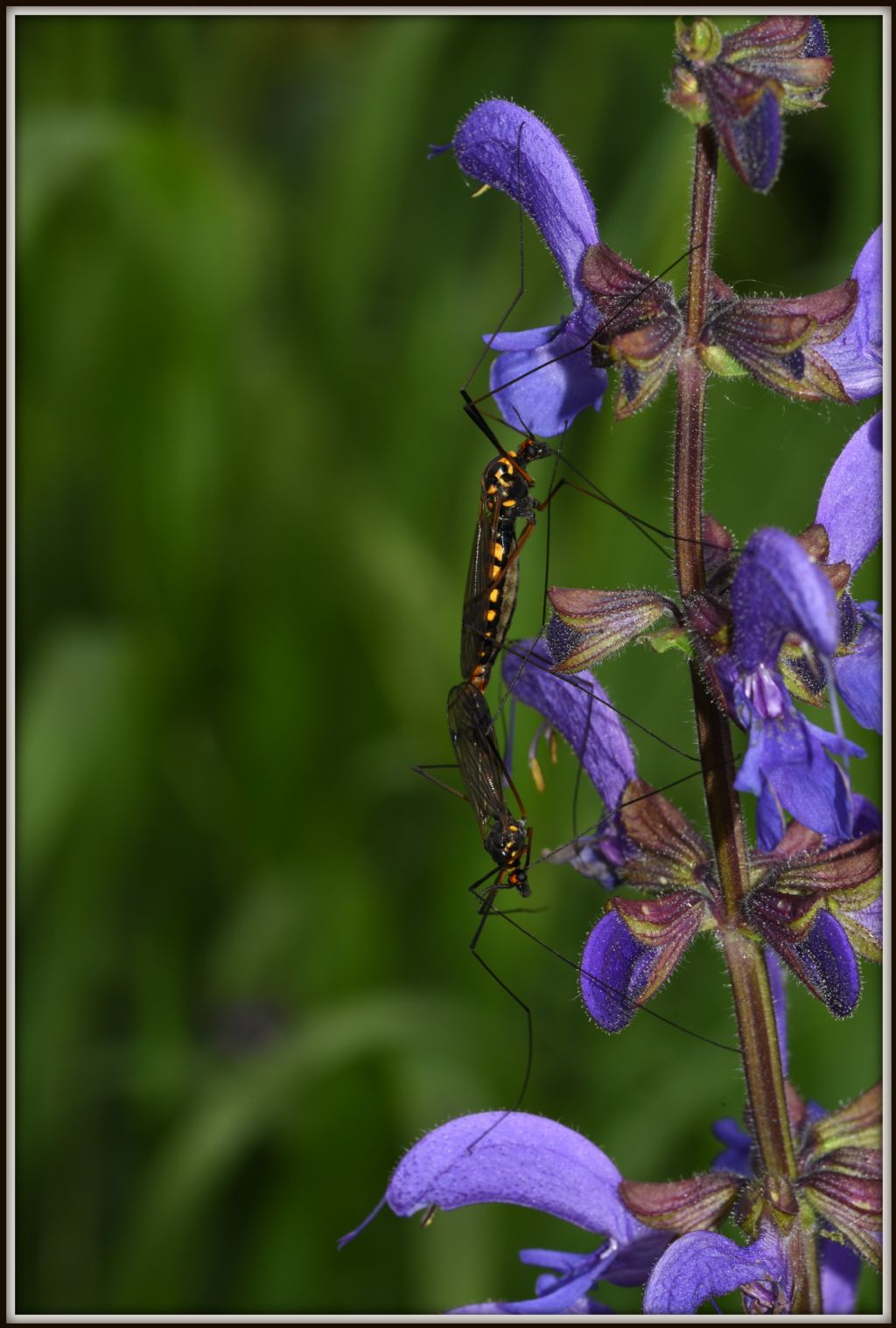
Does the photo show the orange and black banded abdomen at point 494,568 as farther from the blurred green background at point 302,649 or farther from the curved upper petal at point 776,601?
the curved upper petal at point 776,601

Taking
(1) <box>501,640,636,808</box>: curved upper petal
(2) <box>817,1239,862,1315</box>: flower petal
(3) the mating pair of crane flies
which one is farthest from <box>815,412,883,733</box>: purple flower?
(3) the mating pair of crane flies

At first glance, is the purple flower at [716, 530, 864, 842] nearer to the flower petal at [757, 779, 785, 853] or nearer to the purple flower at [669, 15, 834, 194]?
the flower petal at [757, 779, 785, 853]

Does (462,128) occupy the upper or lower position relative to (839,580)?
upper

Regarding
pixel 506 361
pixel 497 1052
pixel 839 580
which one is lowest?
pixel 497 1052

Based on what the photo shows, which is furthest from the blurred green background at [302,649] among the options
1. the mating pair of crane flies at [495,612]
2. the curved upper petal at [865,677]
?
the curved upper petal at [865,677]

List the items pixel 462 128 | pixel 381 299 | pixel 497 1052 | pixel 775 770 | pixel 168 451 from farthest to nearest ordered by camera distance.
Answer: pixel 381 299 → pixel 168 451 → pixel 497 1052 → pixel 462 128 → pixel 775 770

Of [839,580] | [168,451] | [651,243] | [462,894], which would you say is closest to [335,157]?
[168,451]

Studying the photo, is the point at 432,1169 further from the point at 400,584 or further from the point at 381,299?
the point at 381,299

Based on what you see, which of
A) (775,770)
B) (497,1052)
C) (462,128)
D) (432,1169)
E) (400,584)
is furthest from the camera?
(400,584)
